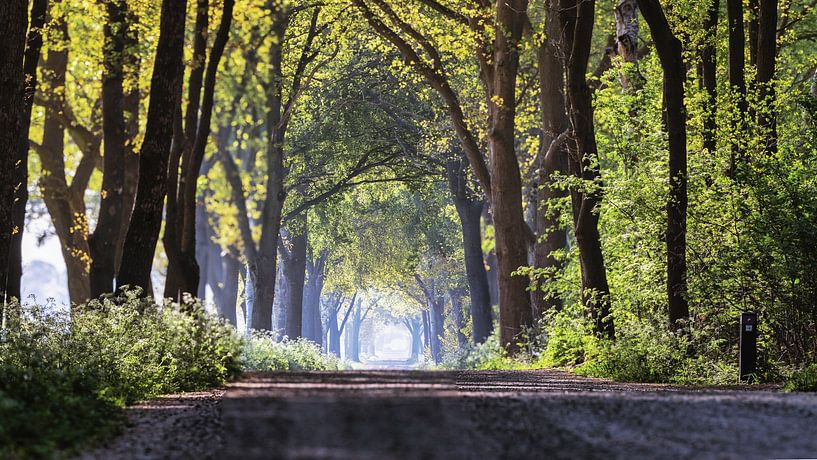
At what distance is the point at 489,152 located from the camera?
3086 cm

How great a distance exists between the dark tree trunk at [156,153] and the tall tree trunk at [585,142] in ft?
25.6

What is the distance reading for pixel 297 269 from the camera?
46.6m

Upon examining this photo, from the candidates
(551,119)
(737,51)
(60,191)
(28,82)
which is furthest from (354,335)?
(28,82)

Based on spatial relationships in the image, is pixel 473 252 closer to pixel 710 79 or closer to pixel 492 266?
pixel 492 266

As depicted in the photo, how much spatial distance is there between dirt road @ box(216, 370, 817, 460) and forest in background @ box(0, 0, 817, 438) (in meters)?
6.10

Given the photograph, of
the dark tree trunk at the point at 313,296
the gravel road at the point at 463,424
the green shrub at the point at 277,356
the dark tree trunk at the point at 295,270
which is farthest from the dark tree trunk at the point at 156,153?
the dark tree trunk at the point at 313,296

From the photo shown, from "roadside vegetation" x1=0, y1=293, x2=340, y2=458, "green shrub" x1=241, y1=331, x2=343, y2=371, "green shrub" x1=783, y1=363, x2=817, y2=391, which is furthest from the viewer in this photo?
"green shrub" x1=241, y1=331, x2=343, y2=371

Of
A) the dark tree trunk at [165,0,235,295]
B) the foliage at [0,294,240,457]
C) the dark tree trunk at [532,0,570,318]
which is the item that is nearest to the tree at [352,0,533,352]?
the dark tree trunk at [532,0,570,318]

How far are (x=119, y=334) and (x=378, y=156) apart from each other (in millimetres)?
30068

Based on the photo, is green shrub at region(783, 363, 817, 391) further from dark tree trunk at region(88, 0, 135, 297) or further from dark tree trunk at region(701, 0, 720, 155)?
dark tree trunk at region(88, 0, 135, 297)

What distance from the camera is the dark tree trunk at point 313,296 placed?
5991 cm

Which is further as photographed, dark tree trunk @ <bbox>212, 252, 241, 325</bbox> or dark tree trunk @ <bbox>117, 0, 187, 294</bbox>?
dark tree trunk @ <bbox>212, 252, 241, 325</bbox>

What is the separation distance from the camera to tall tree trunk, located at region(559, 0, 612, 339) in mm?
21859

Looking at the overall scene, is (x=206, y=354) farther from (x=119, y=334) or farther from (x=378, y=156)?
(x=378, y=156)
